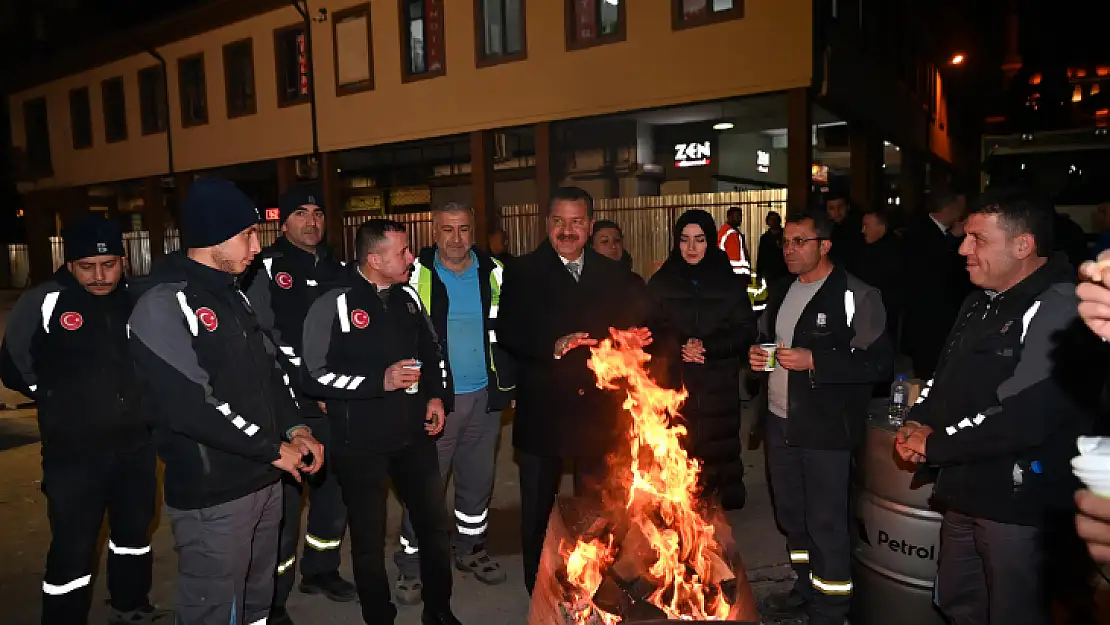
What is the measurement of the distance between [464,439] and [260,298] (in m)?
1.67

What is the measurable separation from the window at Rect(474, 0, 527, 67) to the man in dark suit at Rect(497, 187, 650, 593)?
39.9ft

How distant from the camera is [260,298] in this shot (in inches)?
183

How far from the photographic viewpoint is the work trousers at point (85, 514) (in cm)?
381

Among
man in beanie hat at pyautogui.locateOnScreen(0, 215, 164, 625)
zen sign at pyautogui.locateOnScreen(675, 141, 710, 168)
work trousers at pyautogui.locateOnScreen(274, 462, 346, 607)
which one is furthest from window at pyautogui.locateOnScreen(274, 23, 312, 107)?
work trousers at pyautogui.locateOnScreen(274, 462, 346, 607)

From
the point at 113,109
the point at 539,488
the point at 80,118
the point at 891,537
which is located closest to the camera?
the point at 891,537

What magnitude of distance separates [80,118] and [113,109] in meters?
2.34

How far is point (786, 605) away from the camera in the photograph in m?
4.31

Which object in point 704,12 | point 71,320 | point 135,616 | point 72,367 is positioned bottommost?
point 135,616

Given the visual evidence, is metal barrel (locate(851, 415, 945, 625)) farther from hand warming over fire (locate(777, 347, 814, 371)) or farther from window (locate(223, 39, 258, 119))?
window (locate(223, 39, 258, 119))

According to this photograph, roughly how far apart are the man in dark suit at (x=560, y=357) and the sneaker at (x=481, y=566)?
586 mm

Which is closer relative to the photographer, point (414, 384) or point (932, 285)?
point (414, 384)

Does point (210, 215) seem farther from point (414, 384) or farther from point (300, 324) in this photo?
point (300, 324)

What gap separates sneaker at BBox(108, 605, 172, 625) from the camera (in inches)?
171

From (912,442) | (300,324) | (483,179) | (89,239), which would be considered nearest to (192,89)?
(483,179)
